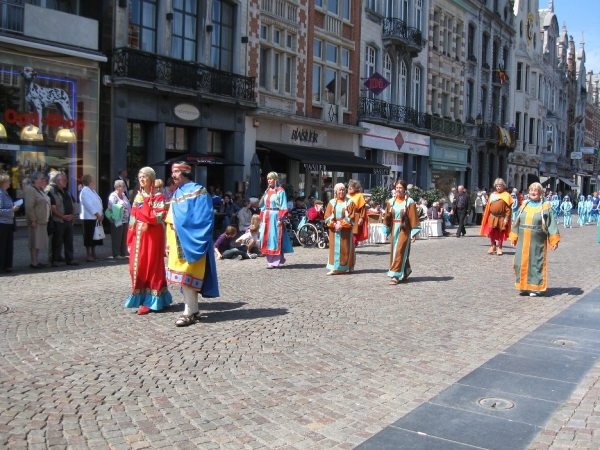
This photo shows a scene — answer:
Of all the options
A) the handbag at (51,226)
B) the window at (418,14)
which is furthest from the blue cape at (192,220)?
the window at (418,14)

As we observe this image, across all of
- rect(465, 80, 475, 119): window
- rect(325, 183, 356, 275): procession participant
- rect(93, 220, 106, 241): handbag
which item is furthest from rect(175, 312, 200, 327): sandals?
rect(465, 80, 475, 119): window

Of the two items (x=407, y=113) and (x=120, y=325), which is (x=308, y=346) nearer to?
(x=120, y=325)

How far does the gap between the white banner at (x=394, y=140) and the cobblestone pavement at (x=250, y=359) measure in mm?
19894

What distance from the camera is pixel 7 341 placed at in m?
6.59

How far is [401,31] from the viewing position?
107ft

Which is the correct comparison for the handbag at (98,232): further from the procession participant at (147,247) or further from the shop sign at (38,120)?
the procession participant at (147,247)

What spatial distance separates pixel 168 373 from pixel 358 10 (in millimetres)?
26635

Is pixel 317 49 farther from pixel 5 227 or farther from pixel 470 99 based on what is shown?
pixel 470 99

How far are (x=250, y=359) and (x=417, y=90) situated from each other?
31784mm

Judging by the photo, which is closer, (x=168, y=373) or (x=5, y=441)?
(x=5, y=441)

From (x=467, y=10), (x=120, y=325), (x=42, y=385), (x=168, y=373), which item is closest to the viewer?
(x=42, y=385)

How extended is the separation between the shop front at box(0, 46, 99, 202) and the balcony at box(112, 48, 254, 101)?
0.87m

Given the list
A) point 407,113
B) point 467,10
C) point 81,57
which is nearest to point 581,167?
point 467,10

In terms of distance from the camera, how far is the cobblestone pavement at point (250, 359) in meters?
4.53
